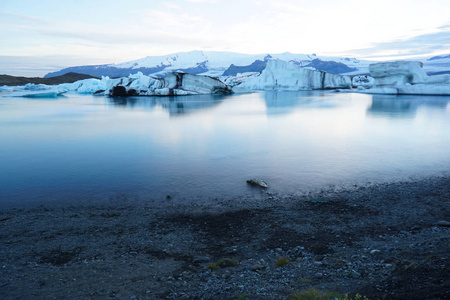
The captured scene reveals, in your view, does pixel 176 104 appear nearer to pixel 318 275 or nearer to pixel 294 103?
pixel 294 103

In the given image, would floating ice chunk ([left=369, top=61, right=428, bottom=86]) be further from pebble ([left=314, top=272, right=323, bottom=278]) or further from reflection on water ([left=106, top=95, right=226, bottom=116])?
pebble ([left=314, top=272, right=323, bottom=278])

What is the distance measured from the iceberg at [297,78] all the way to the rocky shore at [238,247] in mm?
50668

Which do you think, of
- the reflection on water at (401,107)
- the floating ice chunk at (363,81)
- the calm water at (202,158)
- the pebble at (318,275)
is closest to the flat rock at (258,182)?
the calm water at (202,158)

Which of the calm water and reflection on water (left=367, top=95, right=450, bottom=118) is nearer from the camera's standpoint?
the calm water

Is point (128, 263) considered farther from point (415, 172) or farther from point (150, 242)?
point (415, 172)

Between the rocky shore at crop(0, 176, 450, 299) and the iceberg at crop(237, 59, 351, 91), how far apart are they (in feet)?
166

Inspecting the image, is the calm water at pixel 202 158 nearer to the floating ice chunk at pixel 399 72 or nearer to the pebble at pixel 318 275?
the pebble at pixel 318 275

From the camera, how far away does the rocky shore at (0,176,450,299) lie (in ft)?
12.2

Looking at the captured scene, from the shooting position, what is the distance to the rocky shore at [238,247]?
3.71m

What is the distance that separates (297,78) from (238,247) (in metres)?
54.4

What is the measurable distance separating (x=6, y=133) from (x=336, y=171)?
17.7m

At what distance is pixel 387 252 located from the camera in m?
4.46

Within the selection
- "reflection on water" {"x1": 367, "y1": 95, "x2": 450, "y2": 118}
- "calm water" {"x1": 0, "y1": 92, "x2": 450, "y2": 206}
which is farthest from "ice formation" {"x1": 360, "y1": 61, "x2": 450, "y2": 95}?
"calm water" {"x1": 0, "y1": 92, "x2": 450, "y2": 206}

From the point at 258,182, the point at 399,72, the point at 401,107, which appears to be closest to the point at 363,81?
the point at 399,72
